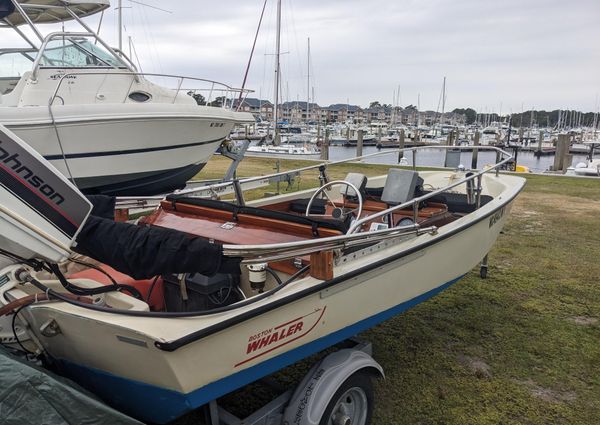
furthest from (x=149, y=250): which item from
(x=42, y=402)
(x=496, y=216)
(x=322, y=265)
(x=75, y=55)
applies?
(x=75, y=55)

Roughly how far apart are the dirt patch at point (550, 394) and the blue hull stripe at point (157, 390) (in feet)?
5.25

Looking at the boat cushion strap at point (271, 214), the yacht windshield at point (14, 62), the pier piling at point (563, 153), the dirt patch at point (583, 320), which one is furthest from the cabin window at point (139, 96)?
the pier piling at point (563, 153)

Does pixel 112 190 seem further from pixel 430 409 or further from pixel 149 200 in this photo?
pixel 430 409

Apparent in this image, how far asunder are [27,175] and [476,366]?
2.99m

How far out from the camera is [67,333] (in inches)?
76.2

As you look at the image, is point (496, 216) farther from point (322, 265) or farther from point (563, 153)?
point (563, 153)

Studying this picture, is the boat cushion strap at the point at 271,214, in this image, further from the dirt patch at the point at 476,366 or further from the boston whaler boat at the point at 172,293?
the dirt patch at the point at 476,366

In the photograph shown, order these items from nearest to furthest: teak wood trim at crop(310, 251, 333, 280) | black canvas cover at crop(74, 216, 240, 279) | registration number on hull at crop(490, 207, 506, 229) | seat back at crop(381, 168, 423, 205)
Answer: black canvas cover at crop(74, 216, 240, 279), teak wood trim at crop(310, 251, 333, 280), seat back at crop(381, 168, 423, 205), registration number on hull at crop(490, 207, 506, 229)

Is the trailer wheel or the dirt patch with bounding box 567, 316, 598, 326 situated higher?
the trailer wheel

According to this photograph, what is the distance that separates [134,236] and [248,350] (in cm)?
74

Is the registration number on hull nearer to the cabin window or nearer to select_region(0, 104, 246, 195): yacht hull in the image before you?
select_region(0, 104, 246, 195): yacht hull

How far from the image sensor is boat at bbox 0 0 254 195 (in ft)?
18.2

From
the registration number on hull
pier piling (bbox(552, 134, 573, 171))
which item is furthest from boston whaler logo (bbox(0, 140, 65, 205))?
pier piling (bbox(552, 134, 573, 171))

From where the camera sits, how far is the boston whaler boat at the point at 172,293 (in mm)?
1790
